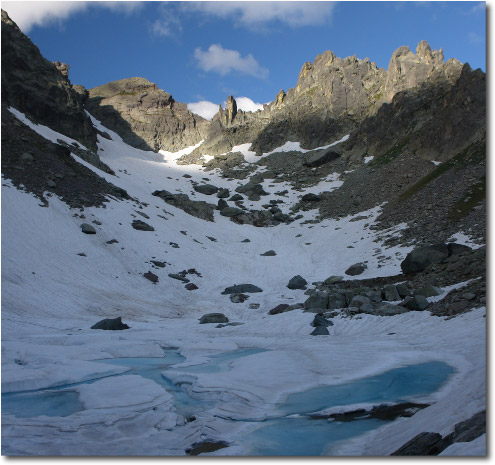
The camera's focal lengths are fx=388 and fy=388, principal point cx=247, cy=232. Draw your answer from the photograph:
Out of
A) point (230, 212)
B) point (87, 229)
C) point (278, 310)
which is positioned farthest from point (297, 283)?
point (230, 212)

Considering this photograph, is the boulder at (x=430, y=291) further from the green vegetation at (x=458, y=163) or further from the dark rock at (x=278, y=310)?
the green vegetation at (x=458, y=163)

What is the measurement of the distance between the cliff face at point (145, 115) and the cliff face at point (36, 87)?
102 feet

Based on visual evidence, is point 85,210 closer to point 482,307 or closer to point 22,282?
point 22,282

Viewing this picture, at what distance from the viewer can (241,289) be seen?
31.4 metres

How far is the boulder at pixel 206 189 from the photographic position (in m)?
71.4

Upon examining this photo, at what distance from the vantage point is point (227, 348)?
15.4 metres

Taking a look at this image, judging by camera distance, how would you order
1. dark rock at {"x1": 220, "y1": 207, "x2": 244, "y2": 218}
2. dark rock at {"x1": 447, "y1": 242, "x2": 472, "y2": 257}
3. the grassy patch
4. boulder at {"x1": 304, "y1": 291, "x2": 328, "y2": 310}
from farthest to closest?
dark rock at {"x1": 220, "y1": 207, "x2": 244, "y2": 218} → the grassy patch → dark rock at {"x1": 447, "y1": 242, "x2": 472, "y2": 257} → boulder at {"x1": 304, "y1": 291, "x2": 328, "y2": 310}

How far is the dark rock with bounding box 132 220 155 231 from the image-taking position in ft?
131

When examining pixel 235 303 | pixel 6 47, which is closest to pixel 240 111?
pixel 6 47

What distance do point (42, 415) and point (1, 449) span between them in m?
1.68

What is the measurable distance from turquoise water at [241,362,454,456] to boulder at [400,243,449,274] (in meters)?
16.2

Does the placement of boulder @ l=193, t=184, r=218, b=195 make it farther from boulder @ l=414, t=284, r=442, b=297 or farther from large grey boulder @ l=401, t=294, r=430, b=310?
large grey boulder @ l=401, t=294, r=430, b=310

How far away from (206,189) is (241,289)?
42838 millimetres

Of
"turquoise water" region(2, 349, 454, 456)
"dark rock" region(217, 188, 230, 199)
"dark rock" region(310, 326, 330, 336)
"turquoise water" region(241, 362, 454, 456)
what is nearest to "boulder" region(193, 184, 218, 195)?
"dark rock" region(217, 188, 230, 199)
